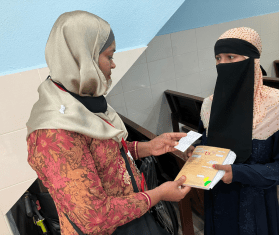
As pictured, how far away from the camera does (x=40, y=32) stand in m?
1.36

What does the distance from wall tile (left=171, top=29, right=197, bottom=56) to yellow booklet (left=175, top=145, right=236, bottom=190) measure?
224cm

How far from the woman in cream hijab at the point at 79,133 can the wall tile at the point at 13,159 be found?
80 centimetres

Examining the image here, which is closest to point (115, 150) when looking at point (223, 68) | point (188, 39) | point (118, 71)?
point (223, 68)

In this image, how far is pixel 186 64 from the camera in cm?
324

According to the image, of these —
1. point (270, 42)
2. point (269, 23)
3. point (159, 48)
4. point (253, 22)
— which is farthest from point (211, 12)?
point (270, 42)

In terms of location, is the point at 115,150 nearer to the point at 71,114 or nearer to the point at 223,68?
the point at 71,114

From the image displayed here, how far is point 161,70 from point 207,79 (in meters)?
0.83

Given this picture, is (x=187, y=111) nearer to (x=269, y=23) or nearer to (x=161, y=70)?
(x=161, y=70)

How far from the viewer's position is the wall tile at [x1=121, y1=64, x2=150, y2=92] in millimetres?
2945

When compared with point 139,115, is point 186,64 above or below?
above

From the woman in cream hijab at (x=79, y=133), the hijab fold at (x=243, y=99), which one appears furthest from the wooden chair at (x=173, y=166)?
the woman in cream hijab at (x=79, y=133)

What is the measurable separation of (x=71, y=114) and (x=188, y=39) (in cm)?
279

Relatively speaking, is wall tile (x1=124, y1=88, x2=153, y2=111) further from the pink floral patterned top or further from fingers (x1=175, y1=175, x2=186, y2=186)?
the pink floral patterned top

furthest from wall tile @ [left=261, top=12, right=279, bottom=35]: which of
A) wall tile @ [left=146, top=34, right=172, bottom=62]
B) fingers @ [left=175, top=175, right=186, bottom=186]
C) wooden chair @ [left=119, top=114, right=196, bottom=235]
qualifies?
fingers @ [left=175, top=175, right=186, bottom=186]
